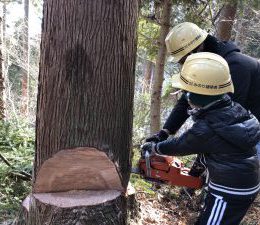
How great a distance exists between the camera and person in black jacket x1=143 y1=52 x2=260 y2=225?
2592 mm

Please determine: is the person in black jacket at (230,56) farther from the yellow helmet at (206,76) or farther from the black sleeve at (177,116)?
the yellow helmet at (206,76)

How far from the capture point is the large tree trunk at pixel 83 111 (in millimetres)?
2547

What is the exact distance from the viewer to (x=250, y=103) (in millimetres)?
3455

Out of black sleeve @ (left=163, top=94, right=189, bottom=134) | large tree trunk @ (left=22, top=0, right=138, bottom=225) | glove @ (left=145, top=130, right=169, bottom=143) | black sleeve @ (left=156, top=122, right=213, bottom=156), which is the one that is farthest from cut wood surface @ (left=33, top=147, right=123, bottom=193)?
black sleeve @ (left=163, top=94, right=189, bottom=134)

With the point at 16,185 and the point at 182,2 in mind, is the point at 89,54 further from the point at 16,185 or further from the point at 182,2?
the point at 182,2

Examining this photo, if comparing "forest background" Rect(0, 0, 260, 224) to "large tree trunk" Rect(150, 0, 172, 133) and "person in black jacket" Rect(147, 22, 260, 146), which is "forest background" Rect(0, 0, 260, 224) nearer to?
"large tree trunk" Rect(150, 0, 172, 133)

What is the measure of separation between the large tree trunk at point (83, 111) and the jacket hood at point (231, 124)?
621 mm

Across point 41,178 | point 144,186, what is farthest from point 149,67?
point 41,178

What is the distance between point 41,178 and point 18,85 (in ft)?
69.7

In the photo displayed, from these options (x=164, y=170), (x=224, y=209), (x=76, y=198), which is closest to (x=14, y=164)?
(x=76, y=198)

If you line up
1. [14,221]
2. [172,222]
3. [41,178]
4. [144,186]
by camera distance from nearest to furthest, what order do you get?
[41,178], [14,221], [172,222], [144,186]

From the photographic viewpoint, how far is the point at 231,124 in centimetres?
258

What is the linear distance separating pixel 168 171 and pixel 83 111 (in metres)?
1.04

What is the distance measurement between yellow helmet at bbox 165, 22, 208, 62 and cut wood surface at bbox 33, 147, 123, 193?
1.18 m
